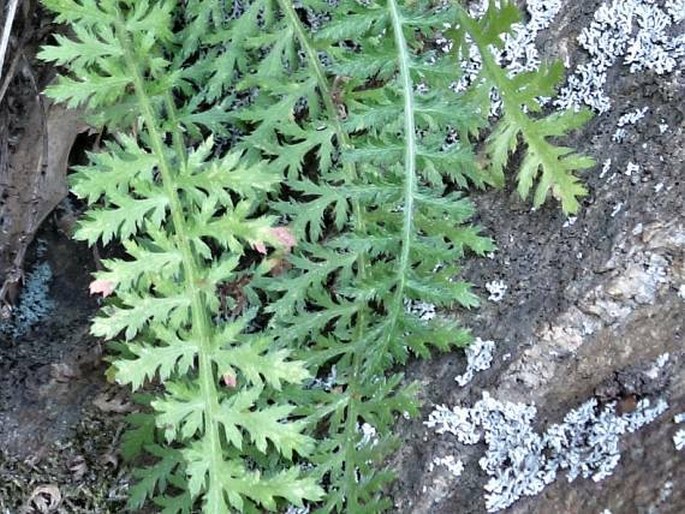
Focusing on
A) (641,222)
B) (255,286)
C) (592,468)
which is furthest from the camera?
(255,286)

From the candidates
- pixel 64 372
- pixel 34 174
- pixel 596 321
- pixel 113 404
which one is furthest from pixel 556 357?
pixel 34 174

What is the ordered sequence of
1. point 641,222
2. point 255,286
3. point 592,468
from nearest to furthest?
point 592,468, point 641,222, point 255,286

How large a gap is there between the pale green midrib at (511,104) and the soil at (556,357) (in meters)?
0.12

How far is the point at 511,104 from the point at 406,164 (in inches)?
10.4

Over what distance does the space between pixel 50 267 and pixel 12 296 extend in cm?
12

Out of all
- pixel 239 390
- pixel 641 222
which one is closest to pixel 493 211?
pixel 641 222

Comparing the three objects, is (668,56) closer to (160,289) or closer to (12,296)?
(160,289)

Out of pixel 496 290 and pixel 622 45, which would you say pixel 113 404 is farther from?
pixel 622 45

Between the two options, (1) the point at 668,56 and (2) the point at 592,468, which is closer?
(2) the point at 592,468

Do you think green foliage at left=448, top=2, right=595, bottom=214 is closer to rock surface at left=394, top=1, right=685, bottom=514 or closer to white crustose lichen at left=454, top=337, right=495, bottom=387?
rock surface at left=394, top=1, right=685, bottom=514

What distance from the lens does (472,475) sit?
1802mm

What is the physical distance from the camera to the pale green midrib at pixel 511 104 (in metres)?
1.90

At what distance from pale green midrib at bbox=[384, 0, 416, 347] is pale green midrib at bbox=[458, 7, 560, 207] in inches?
6.2

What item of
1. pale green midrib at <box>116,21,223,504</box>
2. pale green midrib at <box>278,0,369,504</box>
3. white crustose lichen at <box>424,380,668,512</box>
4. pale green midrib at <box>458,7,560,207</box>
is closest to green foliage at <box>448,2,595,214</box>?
pale green midrib at <box>458,7,560,207</box>
